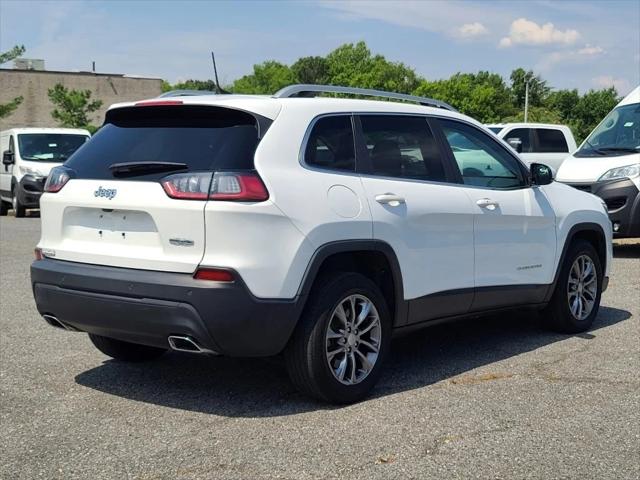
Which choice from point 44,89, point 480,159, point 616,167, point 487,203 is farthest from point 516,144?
point 44,89

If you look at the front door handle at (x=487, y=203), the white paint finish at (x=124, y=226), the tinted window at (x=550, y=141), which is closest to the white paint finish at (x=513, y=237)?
the front door handle at (x=487, y=203)

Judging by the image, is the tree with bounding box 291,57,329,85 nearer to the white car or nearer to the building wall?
the building wall

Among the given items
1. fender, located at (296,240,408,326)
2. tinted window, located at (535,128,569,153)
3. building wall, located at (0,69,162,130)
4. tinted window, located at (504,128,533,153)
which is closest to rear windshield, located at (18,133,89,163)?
tinted window, located at (504,128,533,153)

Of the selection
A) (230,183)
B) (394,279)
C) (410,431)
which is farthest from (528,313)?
(230,183)

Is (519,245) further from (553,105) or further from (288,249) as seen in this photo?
(553,105)

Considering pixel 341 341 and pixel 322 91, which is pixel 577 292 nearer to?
pixel 341 341

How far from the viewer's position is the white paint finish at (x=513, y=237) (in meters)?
5.98

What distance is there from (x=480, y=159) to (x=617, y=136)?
23.1ft

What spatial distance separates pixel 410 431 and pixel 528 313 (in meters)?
3.66

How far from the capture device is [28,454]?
13.9ft

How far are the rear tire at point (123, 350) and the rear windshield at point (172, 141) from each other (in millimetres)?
1284

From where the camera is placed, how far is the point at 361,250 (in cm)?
504

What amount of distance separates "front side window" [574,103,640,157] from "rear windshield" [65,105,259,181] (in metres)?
8.72

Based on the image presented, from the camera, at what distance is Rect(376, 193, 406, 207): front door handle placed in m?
5.18
